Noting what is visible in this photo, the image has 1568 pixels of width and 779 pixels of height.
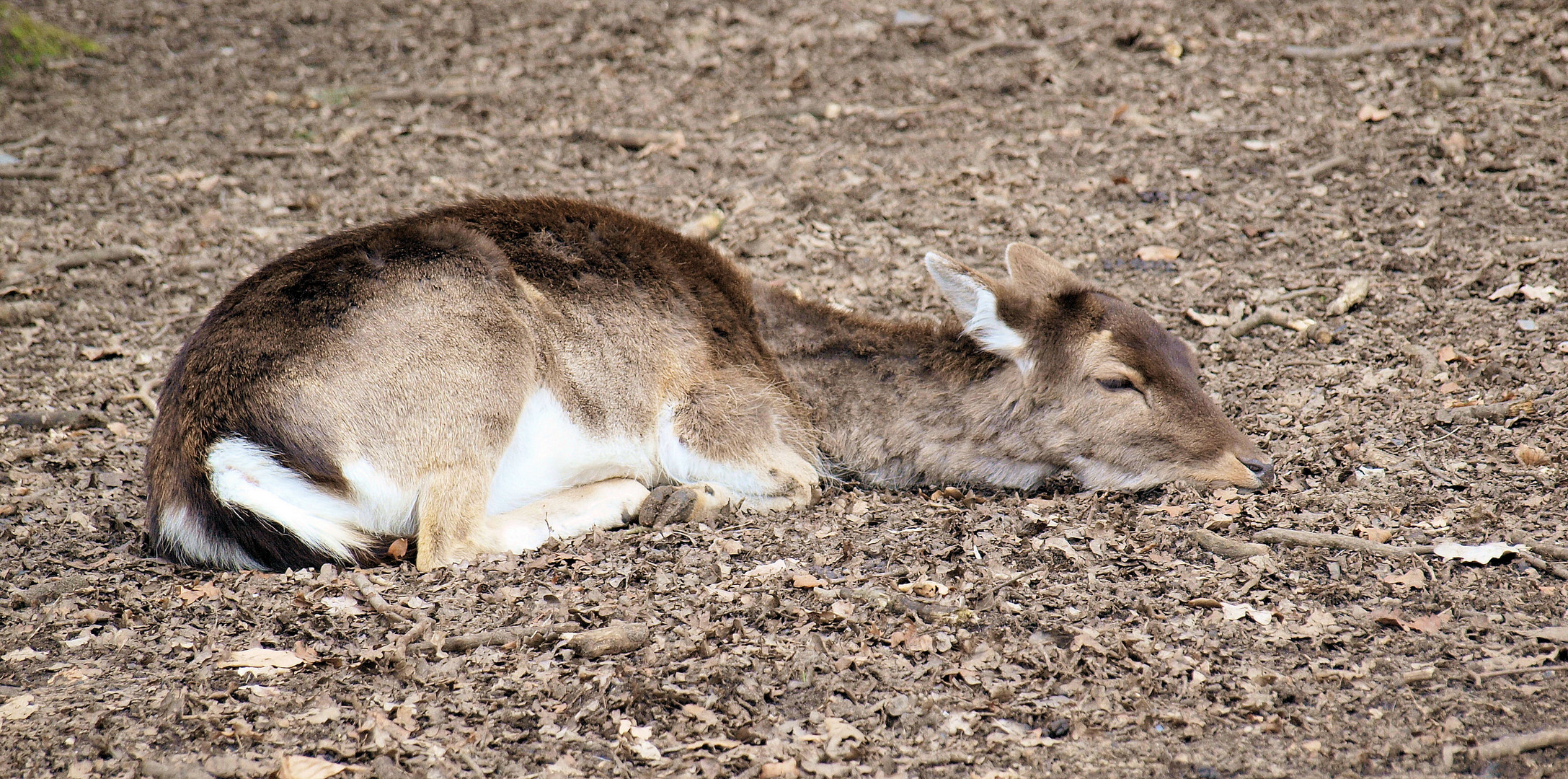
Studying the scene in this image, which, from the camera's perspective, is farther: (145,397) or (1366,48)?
(1366,48)

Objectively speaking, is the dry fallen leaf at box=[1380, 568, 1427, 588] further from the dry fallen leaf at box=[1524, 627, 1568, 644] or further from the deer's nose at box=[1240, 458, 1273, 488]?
the deer's nose at box=[1240, 458, 1273, 488]

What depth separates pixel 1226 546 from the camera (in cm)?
392

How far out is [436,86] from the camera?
8.99m

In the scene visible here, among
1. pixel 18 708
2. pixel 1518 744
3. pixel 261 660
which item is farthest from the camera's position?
pixel 261 660

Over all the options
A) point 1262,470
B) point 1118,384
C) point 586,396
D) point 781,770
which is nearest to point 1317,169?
point 1118,384

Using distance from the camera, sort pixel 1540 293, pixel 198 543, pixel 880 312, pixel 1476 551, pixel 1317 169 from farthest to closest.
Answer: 1. pixel 1317 169
2. pixel 880 312
3. pixel 1540 293
4. pixel 198 543
5. pixel 1476 551

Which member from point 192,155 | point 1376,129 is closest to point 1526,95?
point 1376,129

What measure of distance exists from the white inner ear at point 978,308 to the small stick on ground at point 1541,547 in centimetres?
191

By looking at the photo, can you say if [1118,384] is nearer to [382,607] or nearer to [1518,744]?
[1518,744]

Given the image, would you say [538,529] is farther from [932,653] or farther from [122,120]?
[122,120]

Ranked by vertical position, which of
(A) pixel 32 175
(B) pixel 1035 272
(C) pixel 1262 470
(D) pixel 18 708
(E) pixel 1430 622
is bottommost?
(C) pixel 1262 470

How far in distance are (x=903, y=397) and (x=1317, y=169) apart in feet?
11.8

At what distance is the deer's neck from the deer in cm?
1

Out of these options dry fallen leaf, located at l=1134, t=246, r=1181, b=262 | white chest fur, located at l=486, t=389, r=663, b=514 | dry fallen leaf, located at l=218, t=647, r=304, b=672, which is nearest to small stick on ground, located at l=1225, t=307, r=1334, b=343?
dry fallen leaf, located at l=1134, t=246, r=1181, b=262
